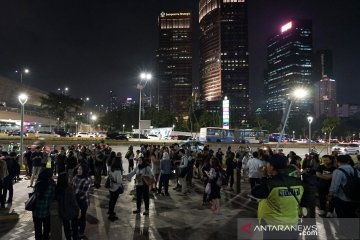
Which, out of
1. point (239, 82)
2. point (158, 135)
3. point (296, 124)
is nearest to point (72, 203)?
point (158, 135)

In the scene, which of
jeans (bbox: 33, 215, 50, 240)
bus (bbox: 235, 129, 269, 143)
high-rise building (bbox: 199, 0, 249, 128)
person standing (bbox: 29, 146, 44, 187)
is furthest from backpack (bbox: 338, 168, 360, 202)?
high-rise building (bbox: 199, 0, 249, 128)

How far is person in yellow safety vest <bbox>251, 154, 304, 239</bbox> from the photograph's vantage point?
361 cm

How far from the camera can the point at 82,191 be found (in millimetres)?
6852

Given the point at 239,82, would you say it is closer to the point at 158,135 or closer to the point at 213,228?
the point at 158,135

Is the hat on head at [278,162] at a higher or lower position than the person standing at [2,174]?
higher

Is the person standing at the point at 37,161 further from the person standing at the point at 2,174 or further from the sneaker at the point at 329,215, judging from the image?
the sneaker at the point at 329,215

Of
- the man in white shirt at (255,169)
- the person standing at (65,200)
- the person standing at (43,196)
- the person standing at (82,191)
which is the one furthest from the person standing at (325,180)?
the person standing at (43,196)

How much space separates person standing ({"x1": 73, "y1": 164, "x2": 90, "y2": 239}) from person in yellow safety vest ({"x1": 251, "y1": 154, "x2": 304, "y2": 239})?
4.54 m

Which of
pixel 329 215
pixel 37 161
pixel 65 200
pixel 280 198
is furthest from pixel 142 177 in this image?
pixel 37 161

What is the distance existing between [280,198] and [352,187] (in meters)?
3.41

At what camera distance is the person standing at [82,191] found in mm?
6811

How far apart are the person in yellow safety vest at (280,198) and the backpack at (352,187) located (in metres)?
3.06

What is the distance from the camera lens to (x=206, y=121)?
310 feet

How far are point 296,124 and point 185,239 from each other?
133 m
